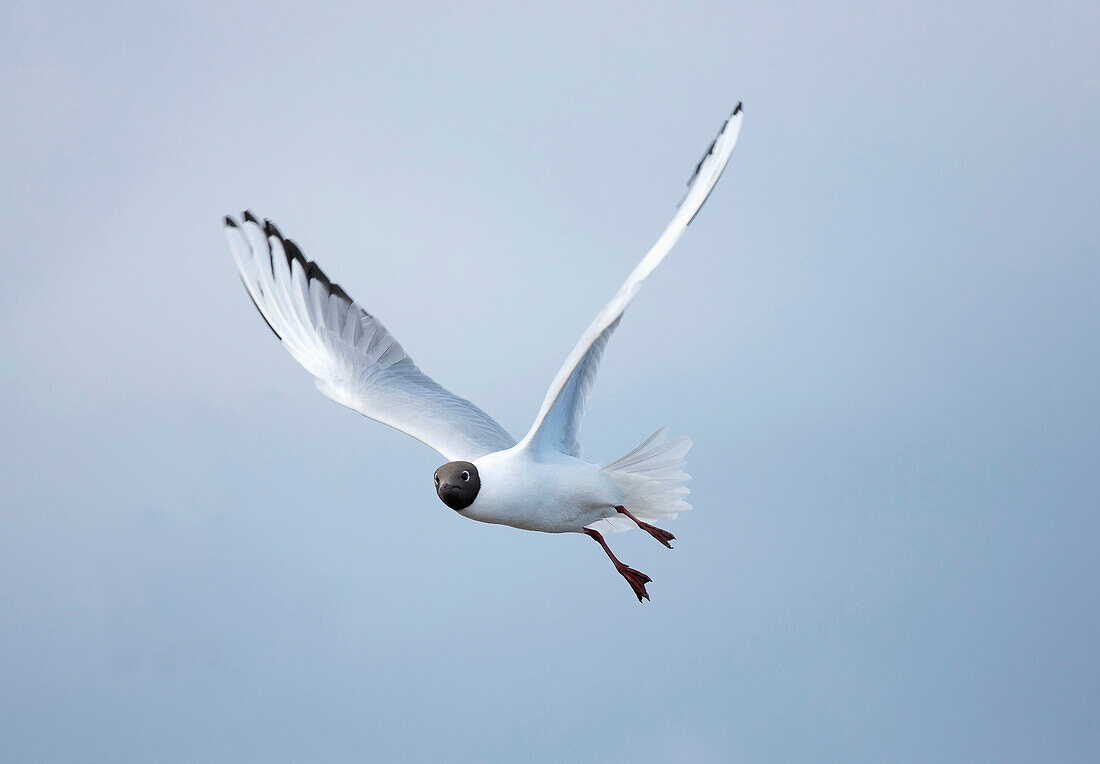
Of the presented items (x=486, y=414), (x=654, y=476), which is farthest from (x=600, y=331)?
(x=486, y=414)

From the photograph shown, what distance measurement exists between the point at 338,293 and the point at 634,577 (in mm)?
2727

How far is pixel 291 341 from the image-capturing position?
8.45m

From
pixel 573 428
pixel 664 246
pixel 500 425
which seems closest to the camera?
pixel 664 246

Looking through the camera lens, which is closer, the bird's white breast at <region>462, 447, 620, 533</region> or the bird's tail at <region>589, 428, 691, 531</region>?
the bird's white breast at <region>462, 447, 620, 533</region>

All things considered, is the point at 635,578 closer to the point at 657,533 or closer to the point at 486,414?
the point at 657,533

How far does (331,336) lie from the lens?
8344 millimetres

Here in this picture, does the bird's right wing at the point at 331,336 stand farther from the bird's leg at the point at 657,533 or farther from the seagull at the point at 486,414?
the bird's leg at the point at 657,533

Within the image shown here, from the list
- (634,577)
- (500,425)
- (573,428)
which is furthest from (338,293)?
(634,577)

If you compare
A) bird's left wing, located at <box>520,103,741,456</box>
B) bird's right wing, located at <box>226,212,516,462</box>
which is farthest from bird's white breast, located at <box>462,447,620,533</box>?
bird's right wing, located at <box>226,212,516,462</box>

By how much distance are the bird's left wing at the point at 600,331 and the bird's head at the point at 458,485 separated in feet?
1.01

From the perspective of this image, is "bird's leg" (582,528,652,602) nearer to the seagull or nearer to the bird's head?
the seagull

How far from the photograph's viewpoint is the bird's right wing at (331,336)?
26.5 feet

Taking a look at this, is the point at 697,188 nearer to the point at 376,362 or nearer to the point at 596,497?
the point at 596,497

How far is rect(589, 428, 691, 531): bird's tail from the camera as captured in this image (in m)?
7.01
